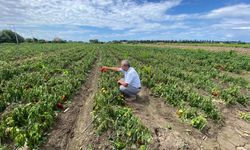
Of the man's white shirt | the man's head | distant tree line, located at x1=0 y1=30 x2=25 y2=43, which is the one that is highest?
the man's head

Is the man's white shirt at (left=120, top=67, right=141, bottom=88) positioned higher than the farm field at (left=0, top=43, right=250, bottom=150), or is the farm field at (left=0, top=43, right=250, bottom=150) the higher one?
the man's white shirt at (left=120, top=67, right=141, bottom=88)

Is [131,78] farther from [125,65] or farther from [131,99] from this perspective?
[131,99]

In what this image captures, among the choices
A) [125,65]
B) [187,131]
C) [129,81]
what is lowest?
[187,131]

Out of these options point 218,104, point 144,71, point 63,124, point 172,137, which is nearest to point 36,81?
point 63,124

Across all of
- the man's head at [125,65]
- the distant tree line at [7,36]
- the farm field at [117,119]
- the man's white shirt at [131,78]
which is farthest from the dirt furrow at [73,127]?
the distant tree line at [7,36]

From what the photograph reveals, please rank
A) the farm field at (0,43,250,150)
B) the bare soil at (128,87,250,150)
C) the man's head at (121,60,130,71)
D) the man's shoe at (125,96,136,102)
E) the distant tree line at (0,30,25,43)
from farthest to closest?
the distant tree line at (0,30,25,43)
the man's shoe at (125,96,136,102)
the man's head at (121,60,130,71)
the bare soil at (128,87,250,150)
the farm field at (0,43,250,150)

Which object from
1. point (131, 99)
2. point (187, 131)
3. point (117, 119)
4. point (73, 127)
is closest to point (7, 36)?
point (131, 99)

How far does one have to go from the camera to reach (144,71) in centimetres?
1120

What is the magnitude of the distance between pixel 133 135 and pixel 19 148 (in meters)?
2.10

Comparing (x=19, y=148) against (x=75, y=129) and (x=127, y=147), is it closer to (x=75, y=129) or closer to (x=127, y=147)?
(x=75, y=129)

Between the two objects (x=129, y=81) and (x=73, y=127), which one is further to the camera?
(x=129, y=81)

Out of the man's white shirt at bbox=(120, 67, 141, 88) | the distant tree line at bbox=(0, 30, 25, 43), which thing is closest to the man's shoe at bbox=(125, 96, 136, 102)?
the man's white shirt at bbox=(120, 67, 141, 88)

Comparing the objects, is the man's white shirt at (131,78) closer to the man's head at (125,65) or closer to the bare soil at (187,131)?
the man's head at (125,65)

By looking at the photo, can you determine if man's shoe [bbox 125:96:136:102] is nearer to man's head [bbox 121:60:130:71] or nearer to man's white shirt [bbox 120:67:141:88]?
man's white shirt [bbox 120:67:141:88]
